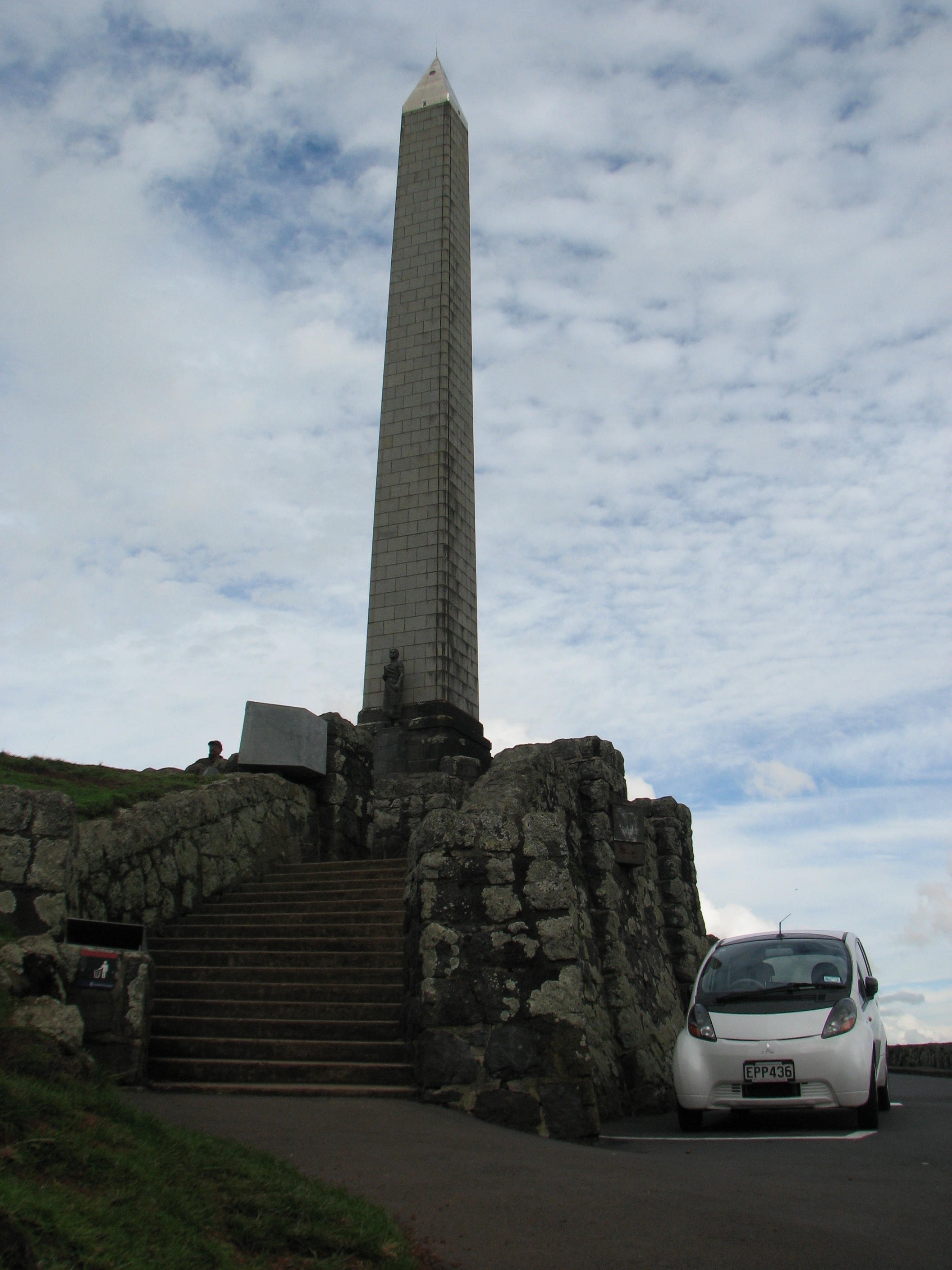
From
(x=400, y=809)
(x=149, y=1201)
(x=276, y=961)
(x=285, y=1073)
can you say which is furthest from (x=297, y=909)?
(x=149, y=1201)

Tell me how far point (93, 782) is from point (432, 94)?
67.9 feet

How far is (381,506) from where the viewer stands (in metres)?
21.5

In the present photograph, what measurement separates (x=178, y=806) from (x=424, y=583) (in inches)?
440

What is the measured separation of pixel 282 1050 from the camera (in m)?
6.86

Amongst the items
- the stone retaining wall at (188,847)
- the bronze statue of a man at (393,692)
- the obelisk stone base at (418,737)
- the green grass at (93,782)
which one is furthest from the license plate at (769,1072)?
the bronze statue of a man at (393,692)

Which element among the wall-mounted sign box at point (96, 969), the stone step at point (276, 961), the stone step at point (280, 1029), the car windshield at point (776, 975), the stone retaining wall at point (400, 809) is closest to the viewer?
the wall-mounted sign box at point (96, 969)

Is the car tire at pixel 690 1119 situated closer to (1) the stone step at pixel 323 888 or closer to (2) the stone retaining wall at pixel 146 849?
(1) the stone step at pixel 323 888

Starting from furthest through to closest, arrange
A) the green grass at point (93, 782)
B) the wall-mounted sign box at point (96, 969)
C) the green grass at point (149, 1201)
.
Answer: the green grass at point (93, 782) → the wall-mounted sign box at point (96, 969) → the green grass at point (149, 1201)

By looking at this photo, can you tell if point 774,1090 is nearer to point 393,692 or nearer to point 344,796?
point 344,796

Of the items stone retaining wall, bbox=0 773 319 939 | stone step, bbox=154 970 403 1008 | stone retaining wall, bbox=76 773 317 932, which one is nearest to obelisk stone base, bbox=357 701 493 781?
stone retaining wall, bbox=0 773 319 939

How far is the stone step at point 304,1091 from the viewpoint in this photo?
6.12 m

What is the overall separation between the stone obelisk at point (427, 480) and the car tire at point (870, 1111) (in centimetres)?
1303

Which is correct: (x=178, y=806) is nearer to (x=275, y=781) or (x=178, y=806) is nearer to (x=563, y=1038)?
(x=275, y=781)

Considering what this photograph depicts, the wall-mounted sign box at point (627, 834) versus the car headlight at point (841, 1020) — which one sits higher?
the wall-mounted sign box at point (627, 834)
